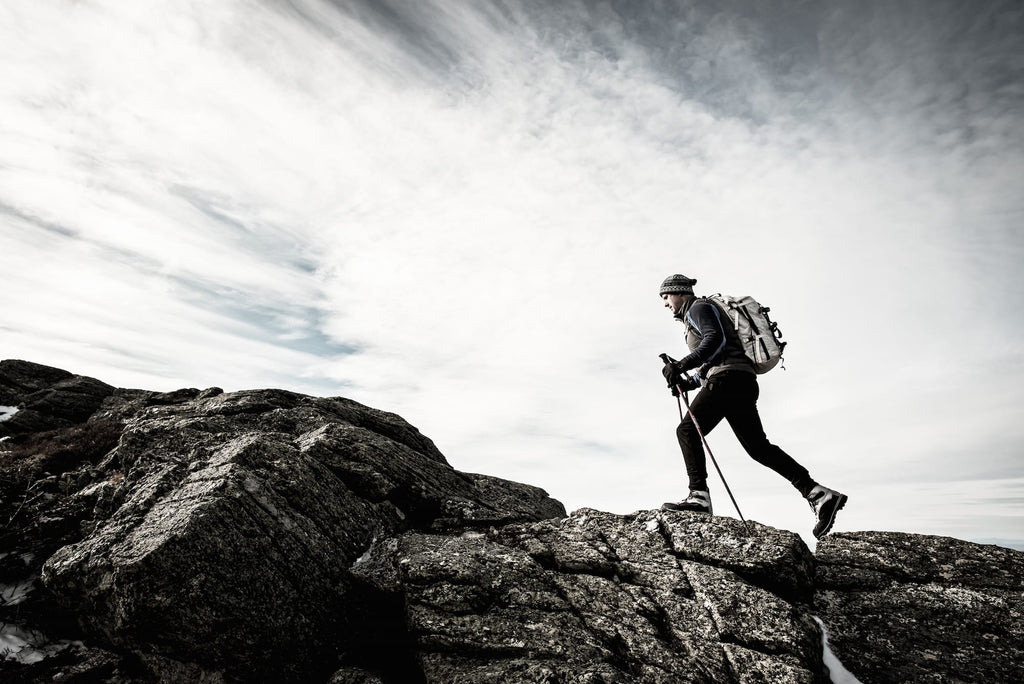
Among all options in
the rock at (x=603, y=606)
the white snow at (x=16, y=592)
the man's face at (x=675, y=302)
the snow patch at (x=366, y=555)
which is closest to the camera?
the rock at (x=603, y=606)

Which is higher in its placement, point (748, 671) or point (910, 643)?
point (910, 643)

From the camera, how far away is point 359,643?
26.2 ft

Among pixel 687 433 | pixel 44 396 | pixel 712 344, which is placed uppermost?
pixel 44 396

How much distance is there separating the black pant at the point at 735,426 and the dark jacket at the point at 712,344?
0.20 meters

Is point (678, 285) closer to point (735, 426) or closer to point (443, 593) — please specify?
point (735, 426)

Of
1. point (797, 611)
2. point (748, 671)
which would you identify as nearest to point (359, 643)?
point (748, 671)

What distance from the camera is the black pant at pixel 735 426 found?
8.26 m

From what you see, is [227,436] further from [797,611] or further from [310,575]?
[797,611]

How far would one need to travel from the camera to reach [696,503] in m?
8.77

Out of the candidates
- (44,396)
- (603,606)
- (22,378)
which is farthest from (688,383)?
(22,378)

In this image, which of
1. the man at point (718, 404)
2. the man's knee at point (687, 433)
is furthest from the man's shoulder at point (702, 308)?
the man's knee at point (687, 433)

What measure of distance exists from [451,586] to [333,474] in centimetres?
405

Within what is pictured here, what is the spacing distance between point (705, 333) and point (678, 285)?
1350 mm

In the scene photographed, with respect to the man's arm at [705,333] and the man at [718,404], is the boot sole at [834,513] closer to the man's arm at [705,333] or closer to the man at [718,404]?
the man at [718,404]
